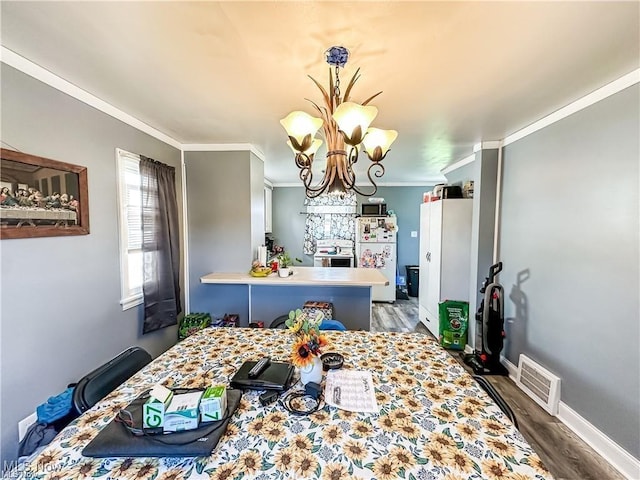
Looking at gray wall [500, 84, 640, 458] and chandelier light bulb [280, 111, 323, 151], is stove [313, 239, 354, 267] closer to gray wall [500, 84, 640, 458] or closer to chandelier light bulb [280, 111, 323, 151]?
gray wall [500, 84, 640, 458]

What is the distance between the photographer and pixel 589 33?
4.12 feet

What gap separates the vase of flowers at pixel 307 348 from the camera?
1143mm

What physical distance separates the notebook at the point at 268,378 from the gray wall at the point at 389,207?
4.73 m

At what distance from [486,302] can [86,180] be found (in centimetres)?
364

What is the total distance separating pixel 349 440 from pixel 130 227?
7.96 ft

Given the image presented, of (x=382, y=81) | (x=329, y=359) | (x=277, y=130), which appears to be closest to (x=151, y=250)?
(x=277, y=130)

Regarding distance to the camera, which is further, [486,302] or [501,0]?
[486,302]

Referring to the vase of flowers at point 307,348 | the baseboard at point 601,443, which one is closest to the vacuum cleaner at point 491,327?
the baseboard at point 601,443

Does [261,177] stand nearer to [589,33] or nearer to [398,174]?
[398,174]

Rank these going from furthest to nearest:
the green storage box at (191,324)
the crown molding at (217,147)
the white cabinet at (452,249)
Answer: the white cabinet at (452,249) < the crown molding at (217,147) < the green storage box at (191,324)

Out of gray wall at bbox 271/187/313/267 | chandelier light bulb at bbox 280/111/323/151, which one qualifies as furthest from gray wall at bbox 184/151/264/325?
gray wall at bbox 271/187/313/267

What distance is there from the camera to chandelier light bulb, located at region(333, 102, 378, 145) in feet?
3.94

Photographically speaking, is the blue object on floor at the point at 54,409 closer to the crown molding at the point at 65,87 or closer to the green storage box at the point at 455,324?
the crown molding at the point at 65,87

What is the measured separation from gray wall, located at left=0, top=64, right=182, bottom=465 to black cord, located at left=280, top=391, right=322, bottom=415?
1595mm
